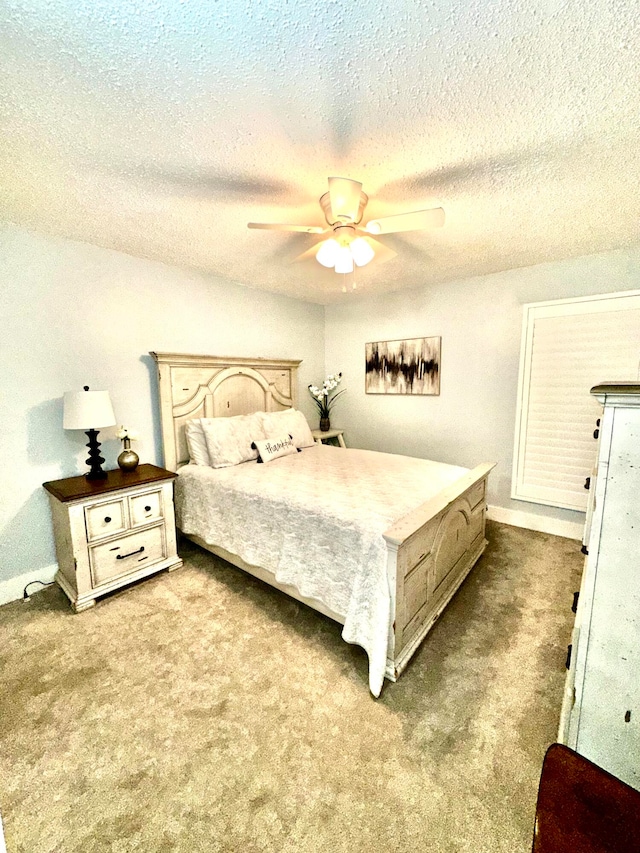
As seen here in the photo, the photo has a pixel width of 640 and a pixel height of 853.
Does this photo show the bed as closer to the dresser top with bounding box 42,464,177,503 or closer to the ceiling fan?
the dresser top with bounding box 42,464,177,503

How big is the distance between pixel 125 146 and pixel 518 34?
1427 millimetres

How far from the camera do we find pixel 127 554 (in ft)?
7.26

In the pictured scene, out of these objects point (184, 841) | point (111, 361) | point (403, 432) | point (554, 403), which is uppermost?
point (111, 361)

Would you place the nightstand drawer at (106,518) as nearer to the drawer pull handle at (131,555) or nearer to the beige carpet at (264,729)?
the drawer pull handle at (131,555)

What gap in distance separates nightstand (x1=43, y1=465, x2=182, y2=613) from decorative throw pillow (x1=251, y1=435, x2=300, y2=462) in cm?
68

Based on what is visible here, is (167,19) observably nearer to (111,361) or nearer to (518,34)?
(518,34)

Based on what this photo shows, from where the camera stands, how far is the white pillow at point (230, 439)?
2.64 metres

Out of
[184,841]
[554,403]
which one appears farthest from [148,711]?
[554,403]

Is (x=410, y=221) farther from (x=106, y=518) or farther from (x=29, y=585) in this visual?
(x=29, y=585)

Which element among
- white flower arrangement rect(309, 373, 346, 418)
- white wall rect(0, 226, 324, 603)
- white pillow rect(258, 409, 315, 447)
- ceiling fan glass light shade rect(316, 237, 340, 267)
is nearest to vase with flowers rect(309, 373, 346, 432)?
white flower arrangement rect(309, 373, 346, 418)

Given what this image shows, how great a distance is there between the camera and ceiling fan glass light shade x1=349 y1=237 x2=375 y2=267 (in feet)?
5.85

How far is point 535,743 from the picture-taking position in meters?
1.26

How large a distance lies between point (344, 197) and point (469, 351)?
213cm

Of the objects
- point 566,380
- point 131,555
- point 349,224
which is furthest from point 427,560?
point 566,380
